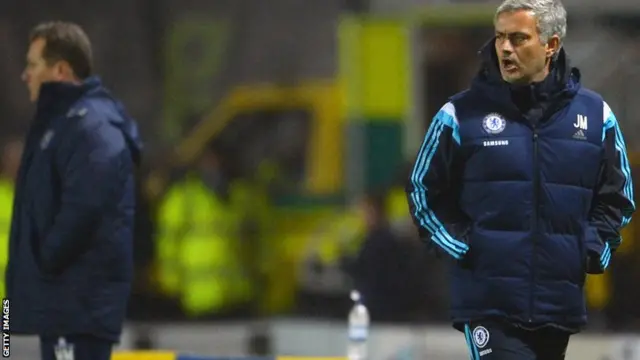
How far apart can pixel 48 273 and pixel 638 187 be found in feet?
25.6

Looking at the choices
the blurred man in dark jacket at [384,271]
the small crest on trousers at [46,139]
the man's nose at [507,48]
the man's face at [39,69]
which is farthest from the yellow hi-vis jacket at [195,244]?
the man's nose at [507,48]

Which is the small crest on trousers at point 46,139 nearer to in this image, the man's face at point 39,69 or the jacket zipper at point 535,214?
the man's face at point 39,69

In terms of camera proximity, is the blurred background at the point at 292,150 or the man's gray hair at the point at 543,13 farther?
the blurred background at the point at 292,150

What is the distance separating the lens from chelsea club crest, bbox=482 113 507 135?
5531 mm

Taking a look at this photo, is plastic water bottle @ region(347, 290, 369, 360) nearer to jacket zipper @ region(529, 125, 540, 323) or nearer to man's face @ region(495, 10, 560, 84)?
jacket zipper @ region(529, 125, 540, 323)

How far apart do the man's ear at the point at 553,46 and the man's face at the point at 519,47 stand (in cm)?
3

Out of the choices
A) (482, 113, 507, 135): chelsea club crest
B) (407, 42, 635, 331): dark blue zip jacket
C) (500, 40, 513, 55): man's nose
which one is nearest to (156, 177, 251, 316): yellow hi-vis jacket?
(407, 42, 635, 331): dark blue zip jacket

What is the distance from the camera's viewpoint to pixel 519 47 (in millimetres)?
5488

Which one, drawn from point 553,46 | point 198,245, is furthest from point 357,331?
point 198,245

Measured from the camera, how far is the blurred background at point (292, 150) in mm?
12344

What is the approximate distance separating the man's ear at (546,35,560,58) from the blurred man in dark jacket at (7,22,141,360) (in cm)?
178

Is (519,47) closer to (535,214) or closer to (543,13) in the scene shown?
(543,13)

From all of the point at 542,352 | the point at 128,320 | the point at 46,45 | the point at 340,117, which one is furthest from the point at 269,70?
the point at 542,352

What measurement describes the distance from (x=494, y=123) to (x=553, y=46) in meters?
0.32
